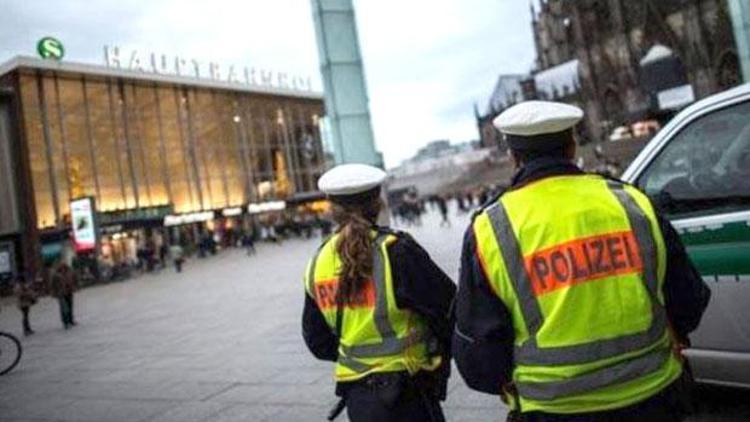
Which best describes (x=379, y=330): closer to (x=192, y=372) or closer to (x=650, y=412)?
(x=650, y=412)

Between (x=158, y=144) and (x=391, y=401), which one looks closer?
(x=391, y=401)

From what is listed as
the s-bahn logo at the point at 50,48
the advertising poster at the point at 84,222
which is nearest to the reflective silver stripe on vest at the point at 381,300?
the advertising poster at the point at 84,222

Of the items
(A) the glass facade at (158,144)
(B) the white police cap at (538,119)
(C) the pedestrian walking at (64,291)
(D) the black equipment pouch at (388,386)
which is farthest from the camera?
(A) the glass facade at (158,144)

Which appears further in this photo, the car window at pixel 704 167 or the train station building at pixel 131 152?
the train station building at pixel 131 152

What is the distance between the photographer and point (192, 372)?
909 cm

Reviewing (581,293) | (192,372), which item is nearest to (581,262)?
(581,293)

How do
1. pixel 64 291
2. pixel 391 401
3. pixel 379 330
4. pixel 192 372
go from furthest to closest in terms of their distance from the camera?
pixel 64 291
pixel 192 372
pixel 379 330
pixel 391 401

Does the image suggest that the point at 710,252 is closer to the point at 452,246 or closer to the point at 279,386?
the point at 279,386

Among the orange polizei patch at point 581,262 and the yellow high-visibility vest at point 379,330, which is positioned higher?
the orange polizei patch at point 581,262

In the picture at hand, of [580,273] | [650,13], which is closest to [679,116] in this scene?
[580,273]

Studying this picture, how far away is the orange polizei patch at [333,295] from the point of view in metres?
3.10

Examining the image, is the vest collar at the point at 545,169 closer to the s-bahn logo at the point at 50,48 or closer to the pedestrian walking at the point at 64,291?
the pedestrian walking at the point at 64,291

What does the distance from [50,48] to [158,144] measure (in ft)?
34.8

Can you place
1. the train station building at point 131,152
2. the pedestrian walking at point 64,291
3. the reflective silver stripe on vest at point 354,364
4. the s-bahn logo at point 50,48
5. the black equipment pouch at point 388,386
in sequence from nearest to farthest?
the black equipment pouch at point 388,386
the reflective silver stripe on vest at point 354,364
the pedestrian walking at point 64,291
the train station building at point 131,152
the s-bahn logo at point 50,48
